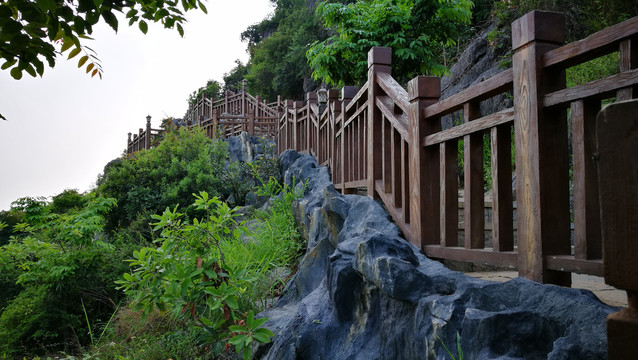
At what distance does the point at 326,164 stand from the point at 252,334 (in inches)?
186

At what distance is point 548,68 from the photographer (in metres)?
2.40

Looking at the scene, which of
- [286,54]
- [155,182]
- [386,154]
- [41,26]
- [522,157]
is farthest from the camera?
[286,54]

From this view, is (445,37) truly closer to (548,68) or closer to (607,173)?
(548,68)

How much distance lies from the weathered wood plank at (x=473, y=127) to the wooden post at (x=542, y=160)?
20cm

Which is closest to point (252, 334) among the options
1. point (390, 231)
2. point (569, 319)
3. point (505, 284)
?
point (390, 231)

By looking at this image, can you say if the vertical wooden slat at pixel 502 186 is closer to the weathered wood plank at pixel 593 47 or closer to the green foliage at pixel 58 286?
the weathered wood plank at pixel 593 47

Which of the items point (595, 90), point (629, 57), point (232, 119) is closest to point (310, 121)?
point (595, 90)

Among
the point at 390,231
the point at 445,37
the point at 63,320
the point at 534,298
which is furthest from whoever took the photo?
the point at 445,37

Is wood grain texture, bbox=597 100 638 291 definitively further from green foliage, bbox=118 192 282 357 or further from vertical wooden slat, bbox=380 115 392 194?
vertical wooden slat, bbox=380 115 392 194

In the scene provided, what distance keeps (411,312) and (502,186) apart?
91 cm

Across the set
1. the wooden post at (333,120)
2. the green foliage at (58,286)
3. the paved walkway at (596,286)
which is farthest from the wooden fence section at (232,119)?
the paved walkway at (596,286)

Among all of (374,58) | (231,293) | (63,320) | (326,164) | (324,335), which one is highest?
(374,58)

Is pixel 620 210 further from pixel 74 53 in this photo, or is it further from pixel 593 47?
pixel 74 53

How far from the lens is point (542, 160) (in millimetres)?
2395
